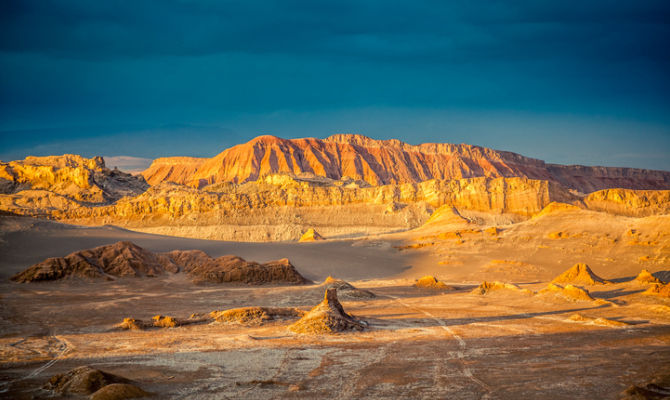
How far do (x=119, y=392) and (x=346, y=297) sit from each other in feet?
52.3

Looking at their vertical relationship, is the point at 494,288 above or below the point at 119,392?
below

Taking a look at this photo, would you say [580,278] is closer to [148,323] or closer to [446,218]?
[148,323]

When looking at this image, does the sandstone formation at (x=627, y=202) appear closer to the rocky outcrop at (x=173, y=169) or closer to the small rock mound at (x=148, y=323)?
the small rock mound at (x=148, y=323)

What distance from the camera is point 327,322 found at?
1401cm

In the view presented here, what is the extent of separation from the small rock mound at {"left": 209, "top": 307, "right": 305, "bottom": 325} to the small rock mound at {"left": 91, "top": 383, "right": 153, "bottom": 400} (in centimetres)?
770

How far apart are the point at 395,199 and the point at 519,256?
38.5m

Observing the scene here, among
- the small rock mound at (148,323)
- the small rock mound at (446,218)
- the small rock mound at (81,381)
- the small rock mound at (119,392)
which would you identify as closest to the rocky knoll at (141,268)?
the small rock mound at (148,323)

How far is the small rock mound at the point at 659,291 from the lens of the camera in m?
19.7

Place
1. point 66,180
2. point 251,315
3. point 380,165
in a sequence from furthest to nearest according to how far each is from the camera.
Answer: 1. point 380,165
2. point 66,180
3. point 251,315

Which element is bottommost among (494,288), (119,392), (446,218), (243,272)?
(494,288)

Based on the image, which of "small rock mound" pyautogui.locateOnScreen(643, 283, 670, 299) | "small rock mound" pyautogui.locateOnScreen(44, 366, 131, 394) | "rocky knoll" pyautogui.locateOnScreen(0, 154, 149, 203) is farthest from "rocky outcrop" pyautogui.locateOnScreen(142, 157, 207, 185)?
"small rock mound" pyautogui.locateOnScreen(44, 366, 131, 394)

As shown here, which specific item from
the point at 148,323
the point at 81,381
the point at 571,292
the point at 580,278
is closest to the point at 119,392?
the point at 81,381

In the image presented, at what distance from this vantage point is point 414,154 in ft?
553

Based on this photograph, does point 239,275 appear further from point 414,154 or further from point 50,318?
point 414,154
